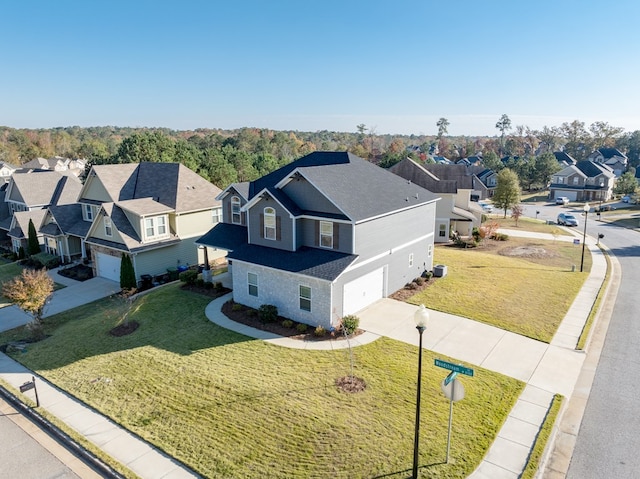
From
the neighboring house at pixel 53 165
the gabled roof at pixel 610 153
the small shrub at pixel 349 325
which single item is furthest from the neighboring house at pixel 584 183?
the neighboring house at pixel 53 165

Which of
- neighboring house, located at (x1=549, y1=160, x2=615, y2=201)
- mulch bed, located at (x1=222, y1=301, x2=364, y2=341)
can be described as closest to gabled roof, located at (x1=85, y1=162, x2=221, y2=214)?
mulch bed, located at (x1=222, y1=301, x2=364, y2=341)

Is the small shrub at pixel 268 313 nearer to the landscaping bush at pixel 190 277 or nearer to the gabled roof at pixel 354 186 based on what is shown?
the gabled roof at pixel 354 186

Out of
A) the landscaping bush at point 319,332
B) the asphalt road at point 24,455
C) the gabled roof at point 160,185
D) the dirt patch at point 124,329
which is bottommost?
the asphalt road at point 24,455

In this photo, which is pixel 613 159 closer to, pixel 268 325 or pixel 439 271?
pixel 439 271

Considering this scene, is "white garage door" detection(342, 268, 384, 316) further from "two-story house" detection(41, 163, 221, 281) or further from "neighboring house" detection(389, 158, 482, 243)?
"neighboring house" detection(389, 158, 482, 243)

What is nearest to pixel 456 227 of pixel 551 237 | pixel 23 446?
pixel 551 237

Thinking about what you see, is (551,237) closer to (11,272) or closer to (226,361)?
(226,361)

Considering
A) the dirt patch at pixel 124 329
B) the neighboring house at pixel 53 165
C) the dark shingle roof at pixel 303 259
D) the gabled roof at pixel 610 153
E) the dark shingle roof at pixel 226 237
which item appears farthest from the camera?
the gabled roof at pixel 610 153
